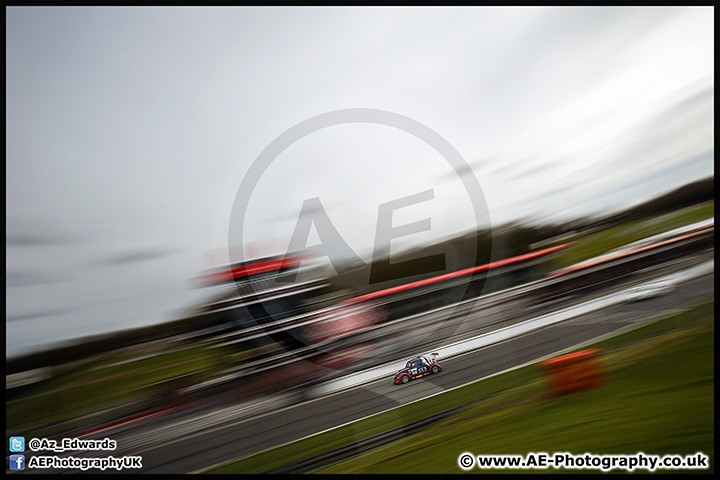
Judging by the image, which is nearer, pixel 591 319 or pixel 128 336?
pixel 128 336

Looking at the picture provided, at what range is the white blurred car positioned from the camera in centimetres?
276

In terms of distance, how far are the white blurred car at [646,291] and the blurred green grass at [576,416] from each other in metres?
0.22

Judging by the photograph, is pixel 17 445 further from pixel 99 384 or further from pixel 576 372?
pixel 576 372

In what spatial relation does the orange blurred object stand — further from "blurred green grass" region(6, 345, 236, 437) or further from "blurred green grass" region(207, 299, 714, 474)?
"blurred green grass" region(6, 345, 236, 437)

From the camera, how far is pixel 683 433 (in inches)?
85.8

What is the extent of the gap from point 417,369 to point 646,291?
7.04 feet

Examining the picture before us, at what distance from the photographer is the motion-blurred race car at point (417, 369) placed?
2623 millimetres

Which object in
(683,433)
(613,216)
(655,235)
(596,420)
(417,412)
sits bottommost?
(683,433)

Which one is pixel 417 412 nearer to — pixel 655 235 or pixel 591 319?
pixel 591 319

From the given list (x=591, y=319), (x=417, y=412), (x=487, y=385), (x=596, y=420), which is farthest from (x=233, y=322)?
(x=591, y=319)

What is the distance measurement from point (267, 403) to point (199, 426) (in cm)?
57
